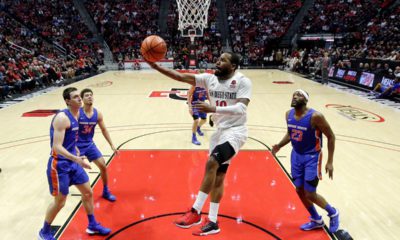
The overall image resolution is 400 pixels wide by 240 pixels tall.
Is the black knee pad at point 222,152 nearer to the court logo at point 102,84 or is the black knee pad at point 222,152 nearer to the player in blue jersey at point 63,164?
the player in blue jersey at point 63,164

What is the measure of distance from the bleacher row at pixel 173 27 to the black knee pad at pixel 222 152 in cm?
1831

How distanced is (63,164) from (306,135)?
266 centimetres

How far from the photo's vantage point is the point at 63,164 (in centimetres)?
349

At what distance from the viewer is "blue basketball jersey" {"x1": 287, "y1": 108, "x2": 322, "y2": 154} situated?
370 centimetres

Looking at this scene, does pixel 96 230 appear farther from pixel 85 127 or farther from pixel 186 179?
pixel 186 179

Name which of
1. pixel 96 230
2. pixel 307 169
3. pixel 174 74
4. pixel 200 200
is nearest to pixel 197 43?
pixel 174 74

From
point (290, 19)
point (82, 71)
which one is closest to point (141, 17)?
point (82, 71)

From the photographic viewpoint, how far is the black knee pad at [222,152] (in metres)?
3.52

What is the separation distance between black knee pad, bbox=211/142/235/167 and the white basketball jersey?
0.83 feet

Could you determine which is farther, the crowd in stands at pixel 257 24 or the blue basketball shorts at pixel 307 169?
the crowd in stands at pixel 257 24

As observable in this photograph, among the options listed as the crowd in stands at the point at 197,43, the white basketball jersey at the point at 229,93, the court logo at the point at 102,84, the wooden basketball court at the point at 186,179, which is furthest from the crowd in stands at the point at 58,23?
the white basketball jersey at the point at 229,93

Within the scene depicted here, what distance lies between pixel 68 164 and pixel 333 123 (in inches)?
298

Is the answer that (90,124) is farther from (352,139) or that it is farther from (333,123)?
(333,123)

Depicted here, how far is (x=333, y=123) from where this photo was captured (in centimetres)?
914
